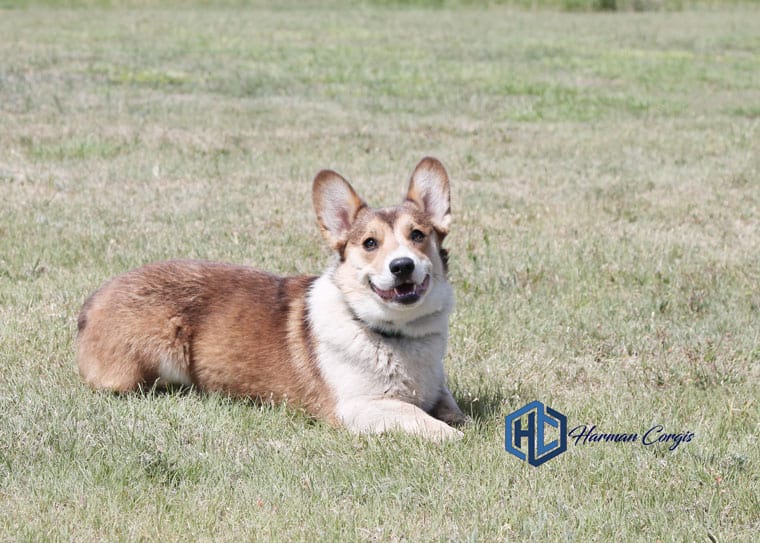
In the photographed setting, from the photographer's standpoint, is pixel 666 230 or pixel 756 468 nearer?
pixel 756 468

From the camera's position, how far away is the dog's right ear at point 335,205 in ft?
17.4

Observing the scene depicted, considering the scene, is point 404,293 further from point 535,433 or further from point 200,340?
point 200,340

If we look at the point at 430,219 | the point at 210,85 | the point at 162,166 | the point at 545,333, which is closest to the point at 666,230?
the point at 545,333

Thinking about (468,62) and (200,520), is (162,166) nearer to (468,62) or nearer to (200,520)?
(200,520)

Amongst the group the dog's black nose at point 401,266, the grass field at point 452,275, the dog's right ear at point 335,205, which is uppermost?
the dog's right ear at point 335,205

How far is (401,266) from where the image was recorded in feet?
15.8

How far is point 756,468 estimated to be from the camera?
14.3 ft

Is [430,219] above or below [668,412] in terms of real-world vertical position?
above

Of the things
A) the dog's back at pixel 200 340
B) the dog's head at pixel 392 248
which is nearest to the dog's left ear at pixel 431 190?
the dog's head at pixel 392 248

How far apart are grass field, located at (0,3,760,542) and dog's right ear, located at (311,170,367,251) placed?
0.98m

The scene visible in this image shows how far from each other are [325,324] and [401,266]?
0.64 meters

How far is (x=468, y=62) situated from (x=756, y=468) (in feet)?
64.2

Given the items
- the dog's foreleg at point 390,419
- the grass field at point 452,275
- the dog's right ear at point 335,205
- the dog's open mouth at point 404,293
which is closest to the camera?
the grass field at point 452,275

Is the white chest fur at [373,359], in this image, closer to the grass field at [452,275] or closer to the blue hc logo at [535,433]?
the grass field at [452,275]
